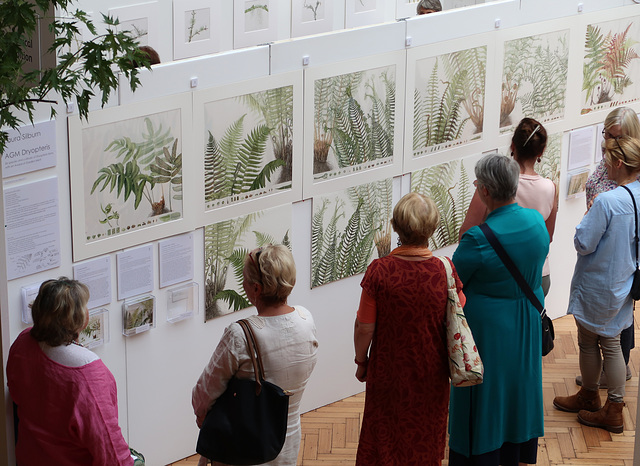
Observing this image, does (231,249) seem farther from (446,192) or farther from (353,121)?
(446,192)

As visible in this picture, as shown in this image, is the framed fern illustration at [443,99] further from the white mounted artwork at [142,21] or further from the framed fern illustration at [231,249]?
the white mounted artwork at [142,21]

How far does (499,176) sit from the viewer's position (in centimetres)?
517

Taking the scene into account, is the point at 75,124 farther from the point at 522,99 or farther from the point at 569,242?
the point at 569,242

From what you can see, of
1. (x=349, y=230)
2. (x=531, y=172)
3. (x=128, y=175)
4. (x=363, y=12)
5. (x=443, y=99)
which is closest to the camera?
(x=128, y=175)

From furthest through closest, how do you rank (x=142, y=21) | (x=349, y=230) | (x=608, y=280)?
1. (x=142, y=21)
2. (x=349, y=230)
3. (x=608, y=280)

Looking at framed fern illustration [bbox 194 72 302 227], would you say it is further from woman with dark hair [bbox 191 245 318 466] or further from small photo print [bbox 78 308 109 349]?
woman with dark hair [bbox 191 245 318 466]

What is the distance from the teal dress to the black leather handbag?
1.43 meters

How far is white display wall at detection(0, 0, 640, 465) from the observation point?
551 centimetres

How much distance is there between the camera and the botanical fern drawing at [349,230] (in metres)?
6.71

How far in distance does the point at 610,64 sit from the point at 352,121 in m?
2.86

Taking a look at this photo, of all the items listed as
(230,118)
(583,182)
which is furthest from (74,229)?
(583,182)

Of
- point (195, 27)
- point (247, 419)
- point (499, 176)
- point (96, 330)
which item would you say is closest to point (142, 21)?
point (195, 27)

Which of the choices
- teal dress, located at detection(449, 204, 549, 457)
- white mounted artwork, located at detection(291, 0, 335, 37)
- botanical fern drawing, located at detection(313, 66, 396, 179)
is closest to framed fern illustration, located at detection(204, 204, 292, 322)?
botanical fern drawing, located at detection(313, 66, 396, 179)

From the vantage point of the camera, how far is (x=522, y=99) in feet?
25.4
